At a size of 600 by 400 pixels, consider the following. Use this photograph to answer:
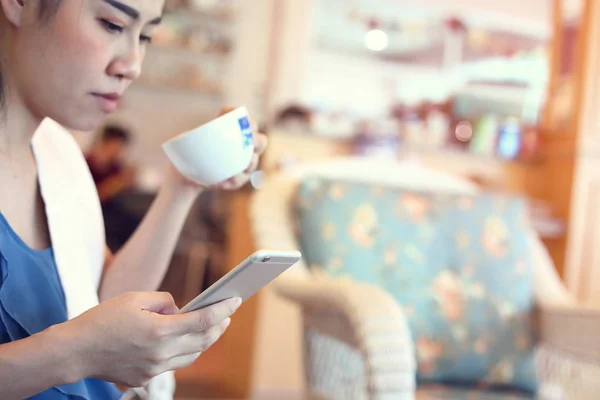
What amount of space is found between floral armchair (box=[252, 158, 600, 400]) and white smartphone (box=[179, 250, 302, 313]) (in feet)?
1.21

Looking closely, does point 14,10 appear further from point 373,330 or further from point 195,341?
point 373,330

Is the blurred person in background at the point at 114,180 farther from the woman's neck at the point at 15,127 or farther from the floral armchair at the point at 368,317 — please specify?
the woman's neck at the point at 15,127

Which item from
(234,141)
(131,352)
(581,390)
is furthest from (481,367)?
(131,352)

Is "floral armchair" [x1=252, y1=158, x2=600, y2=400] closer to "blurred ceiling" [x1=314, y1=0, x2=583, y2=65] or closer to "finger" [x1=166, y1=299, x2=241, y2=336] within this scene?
"finger" [x1=166, y1=299, x2=241, y2=336]

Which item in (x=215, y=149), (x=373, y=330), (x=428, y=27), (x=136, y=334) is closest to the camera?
(x=136, y=334)

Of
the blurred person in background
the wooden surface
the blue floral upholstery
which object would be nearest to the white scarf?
the blue floral upholstery

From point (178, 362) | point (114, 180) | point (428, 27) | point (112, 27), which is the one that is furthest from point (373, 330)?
point (428, 27)

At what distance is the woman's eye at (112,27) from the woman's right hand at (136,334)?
262mm

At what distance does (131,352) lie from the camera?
19.0 inches

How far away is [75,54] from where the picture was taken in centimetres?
57

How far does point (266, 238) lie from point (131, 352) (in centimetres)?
78

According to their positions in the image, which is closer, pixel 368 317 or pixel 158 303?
pixel 158 303

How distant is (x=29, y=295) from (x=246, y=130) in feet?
→ 0.97

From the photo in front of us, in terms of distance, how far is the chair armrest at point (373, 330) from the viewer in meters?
0.83
